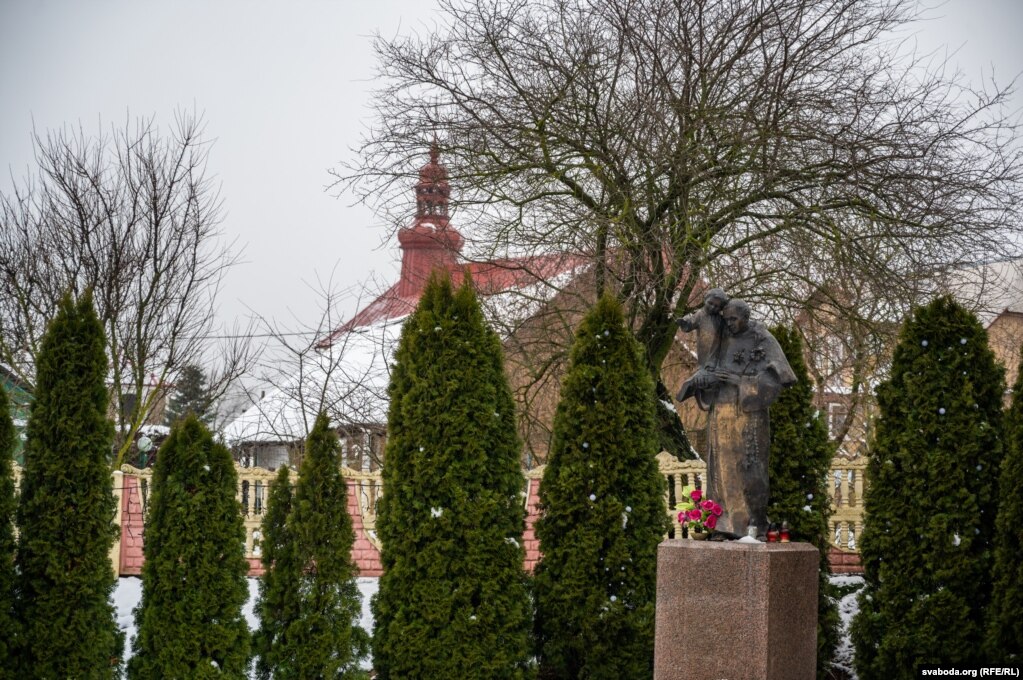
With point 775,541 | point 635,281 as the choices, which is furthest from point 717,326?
point 635,281

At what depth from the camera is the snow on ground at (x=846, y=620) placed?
9.12 meters

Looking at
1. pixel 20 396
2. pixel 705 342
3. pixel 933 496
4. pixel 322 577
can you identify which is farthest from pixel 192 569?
pixel 20 396

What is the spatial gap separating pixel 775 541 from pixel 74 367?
211 inches

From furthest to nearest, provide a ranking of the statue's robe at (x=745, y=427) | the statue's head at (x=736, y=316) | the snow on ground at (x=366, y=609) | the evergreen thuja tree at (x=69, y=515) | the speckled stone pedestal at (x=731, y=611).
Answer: the snow on ground at (x=366, y=609), the evergreen thuja tree at (x=69, y=515), the statue's head at (x=736, y=316), the statue's robe at (x=745, y=427), the speckled stone pedestal at (x=731, y=611)

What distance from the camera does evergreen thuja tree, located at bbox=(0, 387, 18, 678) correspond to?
7555mm

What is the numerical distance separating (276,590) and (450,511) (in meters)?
1.47

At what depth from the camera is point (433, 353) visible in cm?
821

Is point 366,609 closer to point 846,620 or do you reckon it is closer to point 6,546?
point 6,546

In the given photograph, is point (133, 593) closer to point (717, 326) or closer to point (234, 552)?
point (234, 552)

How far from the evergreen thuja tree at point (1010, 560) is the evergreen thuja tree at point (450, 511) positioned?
11.2ft

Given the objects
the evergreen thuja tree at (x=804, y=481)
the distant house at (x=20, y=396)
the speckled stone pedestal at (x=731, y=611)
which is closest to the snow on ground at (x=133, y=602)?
the distant house at (x=20, y=396)

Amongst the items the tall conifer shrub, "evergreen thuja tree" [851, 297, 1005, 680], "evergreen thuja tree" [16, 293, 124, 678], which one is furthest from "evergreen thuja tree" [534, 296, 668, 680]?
"evergreen thuja tree" [16, 293, 124, 678]

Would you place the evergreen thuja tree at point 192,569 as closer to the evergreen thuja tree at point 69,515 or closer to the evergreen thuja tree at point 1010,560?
the evergreen thuja tree at point 69,515

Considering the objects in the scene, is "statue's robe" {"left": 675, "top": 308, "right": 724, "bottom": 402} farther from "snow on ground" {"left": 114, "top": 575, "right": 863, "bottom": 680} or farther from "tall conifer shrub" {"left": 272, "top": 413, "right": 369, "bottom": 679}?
"snow on ground" {"left": 114, "top": 575, "right": 863, "bottom": 680}
